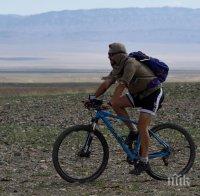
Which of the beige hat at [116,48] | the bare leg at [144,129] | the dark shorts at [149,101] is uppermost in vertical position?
the beige hat at [116,48]

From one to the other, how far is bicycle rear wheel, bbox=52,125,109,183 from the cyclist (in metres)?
0.49

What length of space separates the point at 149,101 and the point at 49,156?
3246 millimetres

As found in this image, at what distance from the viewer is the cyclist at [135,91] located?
8875 mm

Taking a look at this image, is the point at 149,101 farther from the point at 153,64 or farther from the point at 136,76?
the point at 153,64

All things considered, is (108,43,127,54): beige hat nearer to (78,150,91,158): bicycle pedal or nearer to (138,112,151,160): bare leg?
(138,112,151,160): bare leg

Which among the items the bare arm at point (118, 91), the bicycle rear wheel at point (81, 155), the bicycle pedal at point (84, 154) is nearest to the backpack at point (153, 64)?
the bare arm at point (118, 91)

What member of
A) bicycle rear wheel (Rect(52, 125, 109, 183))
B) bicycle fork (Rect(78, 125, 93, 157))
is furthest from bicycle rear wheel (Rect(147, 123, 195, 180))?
bicycle fork (Rect(78, 125, 93, 157))

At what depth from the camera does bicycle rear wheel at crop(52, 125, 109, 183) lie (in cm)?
924

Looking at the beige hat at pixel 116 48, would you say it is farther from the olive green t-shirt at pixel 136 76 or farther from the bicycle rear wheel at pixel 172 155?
the bicycle rear wheel at pixel 172 155

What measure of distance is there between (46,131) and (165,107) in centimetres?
675

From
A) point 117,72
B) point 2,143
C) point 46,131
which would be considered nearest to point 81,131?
point 117,72

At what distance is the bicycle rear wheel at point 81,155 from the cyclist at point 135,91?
0.49 m

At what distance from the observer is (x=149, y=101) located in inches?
357

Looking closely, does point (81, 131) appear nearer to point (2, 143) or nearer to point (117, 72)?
point (117, 72)
